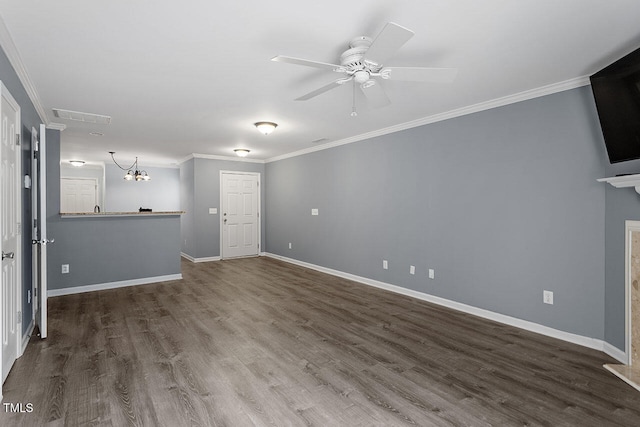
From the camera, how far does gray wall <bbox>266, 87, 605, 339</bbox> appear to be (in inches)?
123

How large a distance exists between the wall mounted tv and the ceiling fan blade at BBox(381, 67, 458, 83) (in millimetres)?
1264

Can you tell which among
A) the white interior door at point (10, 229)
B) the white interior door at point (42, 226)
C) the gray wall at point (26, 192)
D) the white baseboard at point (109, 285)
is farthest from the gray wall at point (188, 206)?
the white interior door at point (10, 229)

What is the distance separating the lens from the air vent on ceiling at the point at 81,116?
13.8 feet

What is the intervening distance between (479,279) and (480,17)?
2.85m

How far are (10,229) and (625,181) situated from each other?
4.84 meters

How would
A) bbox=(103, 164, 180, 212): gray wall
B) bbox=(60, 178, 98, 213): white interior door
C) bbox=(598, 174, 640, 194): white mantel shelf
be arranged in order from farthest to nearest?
bbox=(60, 178, 98, 213): white interior door → bbox=(103, 164, 180, 212): gray wall → bbox=(598, 174, 640, 194): white mantel shelf

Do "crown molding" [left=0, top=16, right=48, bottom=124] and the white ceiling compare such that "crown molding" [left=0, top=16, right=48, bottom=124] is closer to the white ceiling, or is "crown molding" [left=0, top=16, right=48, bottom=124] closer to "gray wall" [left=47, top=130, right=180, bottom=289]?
the white ceiling

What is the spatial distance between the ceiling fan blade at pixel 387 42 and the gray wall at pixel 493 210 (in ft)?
7.28

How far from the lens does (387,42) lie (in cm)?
194

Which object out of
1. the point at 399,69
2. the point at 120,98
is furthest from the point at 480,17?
the point at 120,98

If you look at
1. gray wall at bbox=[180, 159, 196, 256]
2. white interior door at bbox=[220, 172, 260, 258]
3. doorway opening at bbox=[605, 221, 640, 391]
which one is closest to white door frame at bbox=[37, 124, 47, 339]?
gray wall at bbox=[180, 159, 196, 256]

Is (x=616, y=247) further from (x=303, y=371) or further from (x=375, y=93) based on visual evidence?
(x=303, y=371)

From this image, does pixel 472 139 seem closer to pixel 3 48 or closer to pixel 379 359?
pixel 379 359

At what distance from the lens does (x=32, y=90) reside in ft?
10.9
